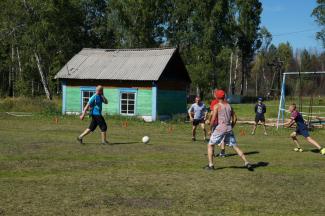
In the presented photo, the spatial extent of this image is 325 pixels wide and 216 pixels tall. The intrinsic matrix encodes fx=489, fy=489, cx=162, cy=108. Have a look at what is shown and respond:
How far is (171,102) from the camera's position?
105ft

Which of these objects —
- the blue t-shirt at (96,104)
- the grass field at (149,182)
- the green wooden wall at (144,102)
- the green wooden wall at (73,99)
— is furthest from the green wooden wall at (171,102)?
the grass field at (149,182)

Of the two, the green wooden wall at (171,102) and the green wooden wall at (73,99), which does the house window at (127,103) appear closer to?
the green wooden wall at (171,102)

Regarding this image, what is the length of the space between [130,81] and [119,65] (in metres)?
2.09

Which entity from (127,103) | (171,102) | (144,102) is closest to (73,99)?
(127,103)

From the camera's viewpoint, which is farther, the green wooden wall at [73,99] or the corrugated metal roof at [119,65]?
the green wooden wall at [73,99]

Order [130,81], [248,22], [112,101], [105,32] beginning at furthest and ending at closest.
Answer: [248,22]
[105,32]
[112,101]
[130,81]

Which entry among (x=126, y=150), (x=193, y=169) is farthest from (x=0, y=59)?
(x=193, y=169)

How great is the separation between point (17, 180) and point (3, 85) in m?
57.3

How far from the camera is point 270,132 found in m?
23.7

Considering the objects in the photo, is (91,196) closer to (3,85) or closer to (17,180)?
(17,180)

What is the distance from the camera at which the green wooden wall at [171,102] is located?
1216 inches

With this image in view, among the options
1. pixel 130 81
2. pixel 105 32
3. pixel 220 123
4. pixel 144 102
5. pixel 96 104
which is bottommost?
pixel 220 123

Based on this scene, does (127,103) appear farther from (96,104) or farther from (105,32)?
(105,32)

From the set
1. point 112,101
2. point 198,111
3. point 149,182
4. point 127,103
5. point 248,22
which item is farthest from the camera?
point 248,22
